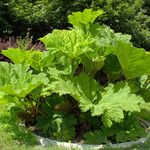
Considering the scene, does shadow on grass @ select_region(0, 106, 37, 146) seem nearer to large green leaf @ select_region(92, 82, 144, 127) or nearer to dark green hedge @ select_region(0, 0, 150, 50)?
large green leaf @ select_region(92, 82, 144, 127)

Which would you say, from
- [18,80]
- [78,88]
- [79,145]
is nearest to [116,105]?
[78,88]

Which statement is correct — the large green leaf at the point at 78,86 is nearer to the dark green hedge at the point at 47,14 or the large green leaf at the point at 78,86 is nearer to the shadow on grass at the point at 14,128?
the shadow on grass at the point at 14,128

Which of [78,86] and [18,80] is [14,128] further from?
[78,86]

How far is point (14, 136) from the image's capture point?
222 inches

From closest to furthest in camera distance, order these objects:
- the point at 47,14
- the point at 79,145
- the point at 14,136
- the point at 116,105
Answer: the point at 116,105 < the point at 79,145 < the point at 14,136 < the point at 47,14

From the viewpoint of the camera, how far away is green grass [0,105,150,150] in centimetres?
542

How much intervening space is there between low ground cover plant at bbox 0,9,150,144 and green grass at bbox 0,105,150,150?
0.13m

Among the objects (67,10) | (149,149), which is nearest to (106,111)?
(149,149)

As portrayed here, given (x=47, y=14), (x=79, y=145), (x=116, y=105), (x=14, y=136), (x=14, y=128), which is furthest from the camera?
(x=47, y=14)

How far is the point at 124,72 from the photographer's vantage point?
19.2ft

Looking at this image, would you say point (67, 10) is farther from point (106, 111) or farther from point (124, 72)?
point (106, 111)

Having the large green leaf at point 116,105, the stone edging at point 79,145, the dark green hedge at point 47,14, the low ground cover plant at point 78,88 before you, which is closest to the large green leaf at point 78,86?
the low ground cover plant at point 78,88

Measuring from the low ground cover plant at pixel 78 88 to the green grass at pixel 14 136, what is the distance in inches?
5.0

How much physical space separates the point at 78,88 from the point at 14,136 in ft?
3.07
